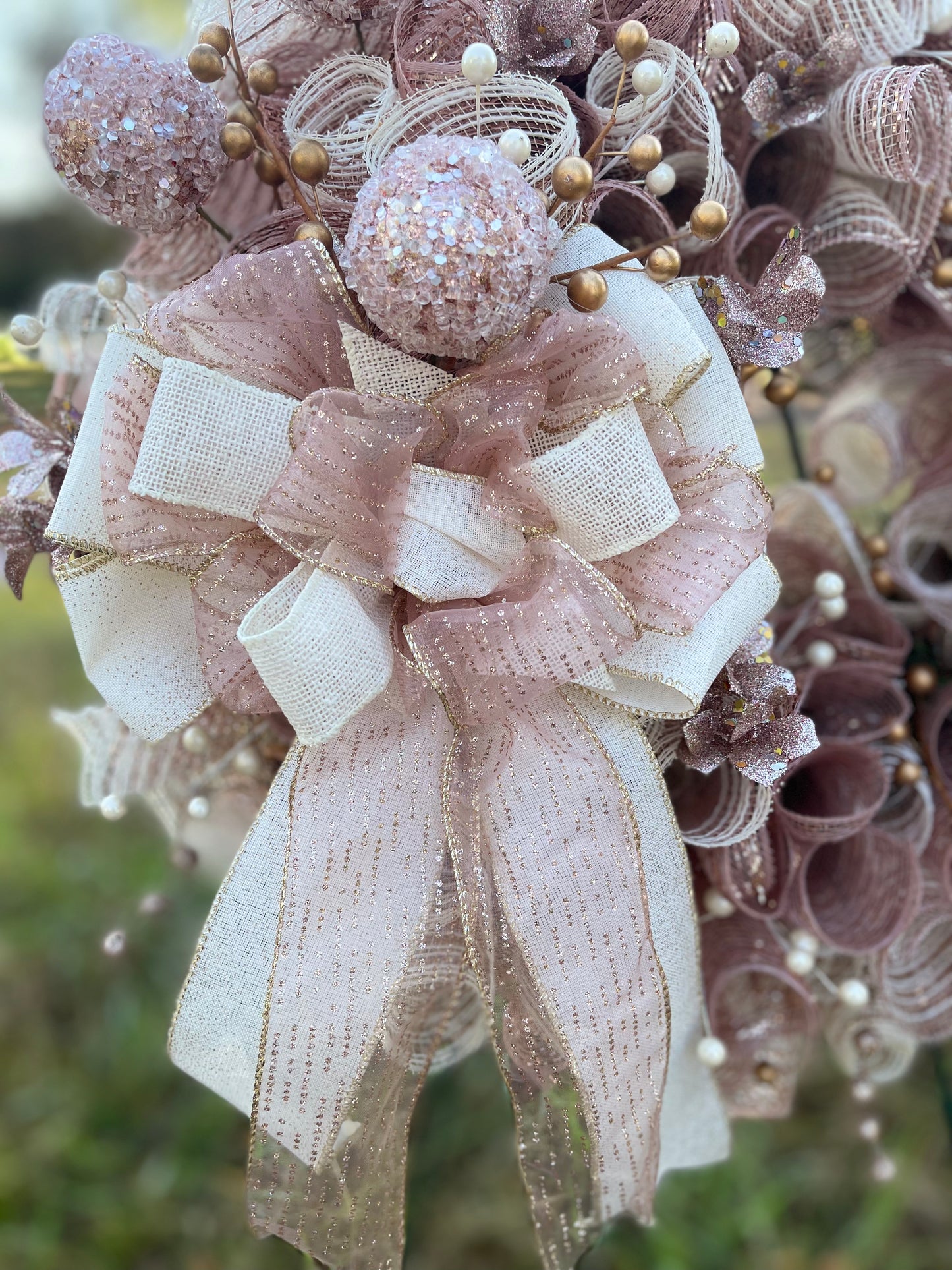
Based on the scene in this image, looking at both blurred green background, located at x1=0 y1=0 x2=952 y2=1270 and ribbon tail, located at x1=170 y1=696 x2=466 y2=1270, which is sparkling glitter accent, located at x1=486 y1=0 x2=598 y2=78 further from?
blurred green background, located at x1=0 y1=0 x2=952 y2=1270

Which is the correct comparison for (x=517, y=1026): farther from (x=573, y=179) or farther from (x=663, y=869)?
(x=573, y=179)

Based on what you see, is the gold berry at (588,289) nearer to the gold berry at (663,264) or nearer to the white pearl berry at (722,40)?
the gold berry at (663,264)

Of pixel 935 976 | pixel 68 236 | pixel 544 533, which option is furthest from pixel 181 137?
pixel 68 236

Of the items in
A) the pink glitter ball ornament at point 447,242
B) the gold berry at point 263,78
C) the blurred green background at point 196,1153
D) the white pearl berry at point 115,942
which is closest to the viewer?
the pink glitter ball ornament at point 447,242

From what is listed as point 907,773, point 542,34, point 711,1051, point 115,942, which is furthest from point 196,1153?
point 542,34

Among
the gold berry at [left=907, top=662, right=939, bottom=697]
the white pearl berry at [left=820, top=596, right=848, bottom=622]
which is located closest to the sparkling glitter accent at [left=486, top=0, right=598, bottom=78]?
the white pearl berry at [left=820, top=596, right=848, bottom=622]

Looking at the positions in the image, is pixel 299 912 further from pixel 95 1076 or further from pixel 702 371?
pixel 95 1076

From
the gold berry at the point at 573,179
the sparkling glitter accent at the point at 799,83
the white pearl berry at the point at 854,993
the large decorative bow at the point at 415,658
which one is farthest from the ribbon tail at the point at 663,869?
the sparkling glitter accent at the point at 799,83

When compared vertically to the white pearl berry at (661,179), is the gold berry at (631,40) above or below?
above
